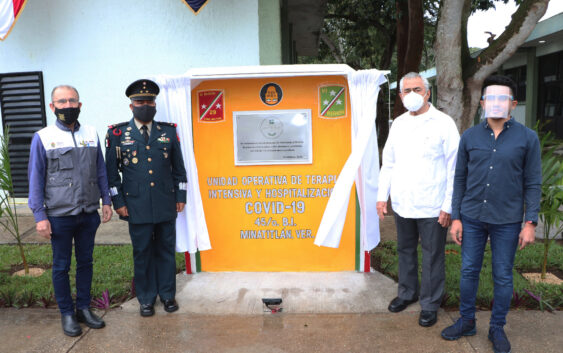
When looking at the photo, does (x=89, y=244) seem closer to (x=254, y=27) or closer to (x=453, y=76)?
(x=254, y=27)

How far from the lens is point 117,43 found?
6.81 m

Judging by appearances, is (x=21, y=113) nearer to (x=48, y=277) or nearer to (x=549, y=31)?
(x=48, y=277)

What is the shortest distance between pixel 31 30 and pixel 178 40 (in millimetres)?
2242

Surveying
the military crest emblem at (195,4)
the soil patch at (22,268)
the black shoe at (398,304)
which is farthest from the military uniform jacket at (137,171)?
the military crest emblem at (195,4)

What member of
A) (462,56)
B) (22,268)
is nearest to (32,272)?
(22,268)

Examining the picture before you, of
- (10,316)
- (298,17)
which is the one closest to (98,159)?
(10,316)

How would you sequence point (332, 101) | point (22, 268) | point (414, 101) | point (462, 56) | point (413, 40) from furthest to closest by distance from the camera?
point (413, 40), point (462, 56), point (22, 268), point (332, 101), point (414, 101)

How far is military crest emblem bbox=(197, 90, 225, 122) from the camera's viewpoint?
14.3 feet

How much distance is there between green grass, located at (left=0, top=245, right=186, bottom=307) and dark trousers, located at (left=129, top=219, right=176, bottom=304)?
421mm

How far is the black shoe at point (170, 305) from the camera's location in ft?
12.6

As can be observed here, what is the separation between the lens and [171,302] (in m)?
3.86

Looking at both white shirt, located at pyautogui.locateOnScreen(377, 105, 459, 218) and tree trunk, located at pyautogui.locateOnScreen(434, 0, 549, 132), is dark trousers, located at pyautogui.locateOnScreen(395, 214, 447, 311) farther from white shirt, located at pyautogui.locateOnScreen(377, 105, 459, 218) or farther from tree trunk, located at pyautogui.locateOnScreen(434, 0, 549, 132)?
tree trunk, located at pyautogui.locateOnScreen(434, 0, 549, 132)

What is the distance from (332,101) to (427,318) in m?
2.05

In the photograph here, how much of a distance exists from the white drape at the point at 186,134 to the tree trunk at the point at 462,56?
13.0 ft
